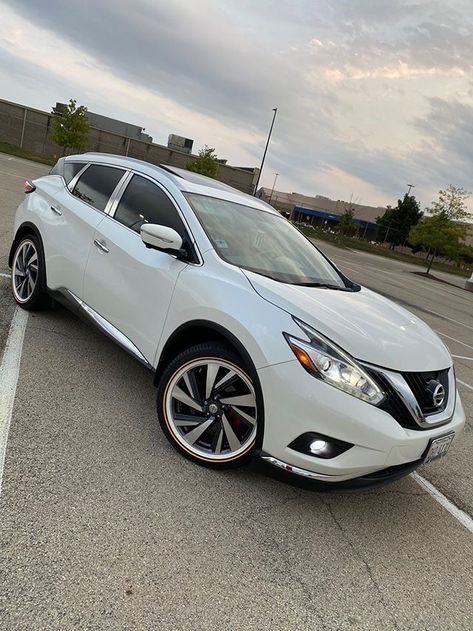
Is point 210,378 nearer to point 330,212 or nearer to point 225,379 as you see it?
point 225,379

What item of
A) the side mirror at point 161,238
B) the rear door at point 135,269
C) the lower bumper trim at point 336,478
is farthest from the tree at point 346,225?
the lower bumper trim at point 336,478

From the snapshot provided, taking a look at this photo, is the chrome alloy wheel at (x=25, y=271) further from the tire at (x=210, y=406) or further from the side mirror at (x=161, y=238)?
the tire at (x=210, y=406)

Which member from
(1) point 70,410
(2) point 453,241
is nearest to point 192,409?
(1) point 70,410

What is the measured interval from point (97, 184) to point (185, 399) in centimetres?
227

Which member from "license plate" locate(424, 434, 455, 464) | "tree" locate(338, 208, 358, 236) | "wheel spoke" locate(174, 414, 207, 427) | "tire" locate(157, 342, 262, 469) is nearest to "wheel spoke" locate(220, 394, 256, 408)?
"tire" locate(157, 342, 262, 469)

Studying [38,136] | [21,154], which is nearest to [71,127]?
[21,154]

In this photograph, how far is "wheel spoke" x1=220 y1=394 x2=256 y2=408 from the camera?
2891 mm

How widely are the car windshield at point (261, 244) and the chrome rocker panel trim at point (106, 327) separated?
0.92 metres

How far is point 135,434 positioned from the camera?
3373mm

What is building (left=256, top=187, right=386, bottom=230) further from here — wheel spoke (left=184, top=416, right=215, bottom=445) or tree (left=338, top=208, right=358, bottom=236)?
wheel spoke (left=184, top=416, right=215, bottom=445)

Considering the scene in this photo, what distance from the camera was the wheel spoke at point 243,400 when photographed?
9.48 ft

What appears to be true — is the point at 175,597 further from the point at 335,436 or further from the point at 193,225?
the point at 193,225

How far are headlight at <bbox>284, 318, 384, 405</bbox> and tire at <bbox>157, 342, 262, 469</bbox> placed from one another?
1.16 ft

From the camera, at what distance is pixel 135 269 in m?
3.59
